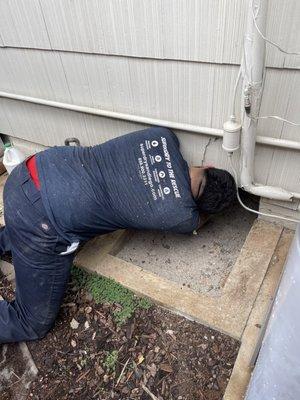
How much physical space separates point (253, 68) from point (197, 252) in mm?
1423

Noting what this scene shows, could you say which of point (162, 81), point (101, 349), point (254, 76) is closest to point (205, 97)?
point (162, 81)

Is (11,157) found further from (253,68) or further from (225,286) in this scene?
(253,68)

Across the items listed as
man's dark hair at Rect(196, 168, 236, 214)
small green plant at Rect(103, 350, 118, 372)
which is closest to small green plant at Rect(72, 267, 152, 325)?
small green plant at Rect(103, 350, 118, 372)

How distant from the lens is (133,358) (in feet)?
6.35

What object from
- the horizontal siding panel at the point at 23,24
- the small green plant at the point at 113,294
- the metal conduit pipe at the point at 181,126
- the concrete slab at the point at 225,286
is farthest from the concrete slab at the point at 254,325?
the horizontal siding panel at the point at 23,24

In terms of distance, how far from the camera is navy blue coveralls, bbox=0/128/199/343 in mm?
2000

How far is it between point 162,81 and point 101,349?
5.68 ft

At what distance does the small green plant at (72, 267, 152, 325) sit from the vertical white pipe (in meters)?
1.16

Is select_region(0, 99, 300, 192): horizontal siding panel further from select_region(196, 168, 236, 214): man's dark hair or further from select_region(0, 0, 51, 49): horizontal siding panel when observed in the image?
select_region(0, 0, 51, 49): horizontal siding panel

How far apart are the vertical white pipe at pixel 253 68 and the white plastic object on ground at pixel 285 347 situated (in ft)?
2.80

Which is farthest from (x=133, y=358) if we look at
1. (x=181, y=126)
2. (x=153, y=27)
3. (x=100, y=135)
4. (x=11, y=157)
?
Answer: (x=11, y=157)

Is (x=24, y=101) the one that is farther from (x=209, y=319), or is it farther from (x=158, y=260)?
(x=209, y=319)

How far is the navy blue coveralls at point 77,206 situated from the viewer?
200cm

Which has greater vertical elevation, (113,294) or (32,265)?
(32,265)
